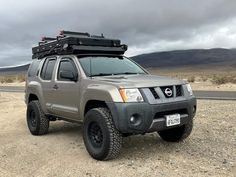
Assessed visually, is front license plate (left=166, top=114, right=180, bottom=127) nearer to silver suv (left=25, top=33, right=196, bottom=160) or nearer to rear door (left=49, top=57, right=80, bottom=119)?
silver suv (left=25, top=33, right=196, bottom=160)

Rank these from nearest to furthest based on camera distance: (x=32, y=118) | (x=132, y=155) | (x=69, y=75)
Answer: (x=132, y=155), (x=69, y=75), (x=32, y=118)

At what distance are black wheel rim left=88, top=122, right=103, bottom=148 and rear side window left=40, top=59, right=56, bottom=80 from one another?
7.39ft

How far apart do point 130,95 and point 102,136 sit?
0.95 metres

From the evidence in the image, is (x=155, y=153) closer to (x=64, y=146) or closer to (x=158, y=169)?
(x=158, y=169)

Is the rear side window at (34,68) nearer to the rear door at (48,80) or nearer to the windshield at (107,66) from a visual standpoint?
the rear door at (48,80)

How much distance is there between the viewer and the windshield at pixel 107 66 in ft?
24.7

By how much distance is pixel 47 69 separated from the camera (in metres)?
8.99

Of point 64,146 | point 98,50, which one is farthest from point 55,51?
point 64,146

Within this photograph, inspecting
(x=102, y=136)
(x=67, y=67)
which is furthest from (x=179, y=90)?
(x=67, y=67)

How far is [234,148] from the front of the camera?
700 centimetres

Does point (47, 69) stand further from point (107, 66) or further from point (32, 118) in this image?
point (107, 66)

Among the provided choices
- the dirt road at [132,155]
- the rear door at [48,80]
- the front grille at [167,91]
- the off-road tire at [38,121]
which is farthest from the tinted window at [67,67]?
the front grille at [167,91]

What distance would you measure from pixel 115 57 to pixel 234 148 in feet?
9.88

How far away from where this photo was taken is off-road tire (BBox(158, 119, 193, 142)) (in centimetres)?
739
